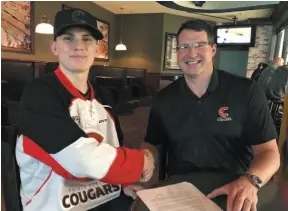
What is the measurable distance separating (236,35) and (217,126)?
7.39 m

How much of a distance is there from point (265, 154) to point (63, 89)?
104 centimetres

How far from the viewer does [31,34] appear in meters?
6.11

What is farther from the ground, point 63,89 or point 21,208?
point 63,89

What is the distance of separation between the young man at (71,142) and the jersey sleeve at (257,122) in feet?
2.01

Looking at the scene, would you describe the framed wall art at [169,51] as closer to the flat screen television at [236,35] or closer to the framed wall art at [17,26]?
the flat screen television at [236,35]

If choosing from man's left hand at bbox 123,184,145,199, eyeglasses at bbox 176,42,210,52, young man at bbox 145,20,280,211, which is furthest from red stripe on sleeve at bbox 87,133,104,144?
eyeglasses at bbox 176,42,210,52

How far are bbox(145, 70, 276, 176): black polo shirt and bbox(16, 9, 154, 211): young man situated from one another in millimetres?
352

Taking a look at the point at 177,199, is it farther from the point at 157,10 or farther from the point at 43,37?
the point at 157,10

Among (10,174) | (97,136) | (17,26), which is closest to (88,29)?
(97,136)

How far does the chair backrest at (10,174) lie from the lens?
40.9 inches

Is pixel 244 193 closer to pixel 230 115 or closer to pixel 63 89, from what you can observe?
pixel 230 115

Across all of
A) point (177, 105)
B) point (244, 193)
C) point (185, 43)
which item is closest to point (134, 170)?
point (244, 193)

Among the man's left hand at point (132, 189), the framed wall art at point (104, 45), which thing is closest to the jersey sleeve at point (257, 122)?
the man's left hand at point (132, 189)

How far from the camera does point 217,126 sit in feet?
4.86
